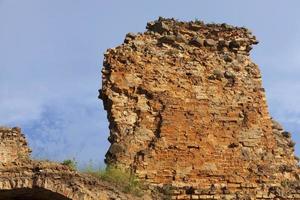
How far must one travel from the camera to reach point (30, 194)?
9133 millimetres

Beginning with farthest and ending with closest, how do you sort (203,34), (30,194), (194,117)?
1. (203,34)
2. (194,117)
3. (30,194)

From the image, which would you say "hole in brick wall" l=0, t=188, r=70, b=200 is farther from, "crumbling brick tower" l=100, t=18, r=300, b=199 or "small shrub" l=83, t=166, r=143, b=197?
"crumbling brick tower" l=100, t=18, r=300, b=199

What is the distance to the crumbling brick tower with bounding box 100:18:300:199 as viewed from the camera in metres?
9.99

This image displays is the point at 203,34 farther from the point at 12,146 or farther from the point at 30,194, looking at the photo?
the point at 30,194

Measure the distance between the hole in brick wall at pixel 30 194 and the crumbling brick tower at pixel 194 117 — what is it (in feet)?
4.33

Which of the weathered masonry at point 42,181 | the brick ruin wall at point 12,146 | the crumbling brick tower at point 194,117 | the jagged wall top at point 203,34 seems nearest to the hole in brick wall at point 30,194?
the weathered masonry at point 42,181

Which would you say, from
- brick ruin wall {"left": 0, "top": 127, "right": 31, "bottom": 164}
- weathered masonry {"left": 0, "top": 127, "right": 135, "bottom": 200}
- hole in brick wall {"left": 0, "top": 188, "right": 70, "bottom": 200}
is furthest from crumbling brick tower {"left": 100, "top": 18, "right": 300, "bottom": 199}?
brick ruin wall {"left": 0, "top": 127, "right": 31, "bottom": 164}

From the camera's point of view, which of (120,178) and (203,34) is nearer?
(120,178)

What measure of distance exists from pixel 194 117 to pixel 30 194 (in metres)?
3.25

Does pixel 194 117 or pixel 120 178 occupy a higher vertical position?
pixel 194 117

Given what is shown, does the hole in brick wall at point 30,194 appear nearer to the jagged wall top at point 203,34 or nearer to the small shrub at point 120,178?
the small shrub at point 120,178

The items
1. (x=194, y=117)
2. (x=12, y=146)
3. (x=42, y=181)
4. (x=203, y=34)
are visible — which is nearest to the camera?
(x=42, y=181)

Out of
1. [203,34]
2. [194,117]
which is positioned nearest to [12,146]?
[194,117]

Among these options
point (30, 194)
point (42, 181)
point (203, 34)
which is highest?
point (203, 34)
